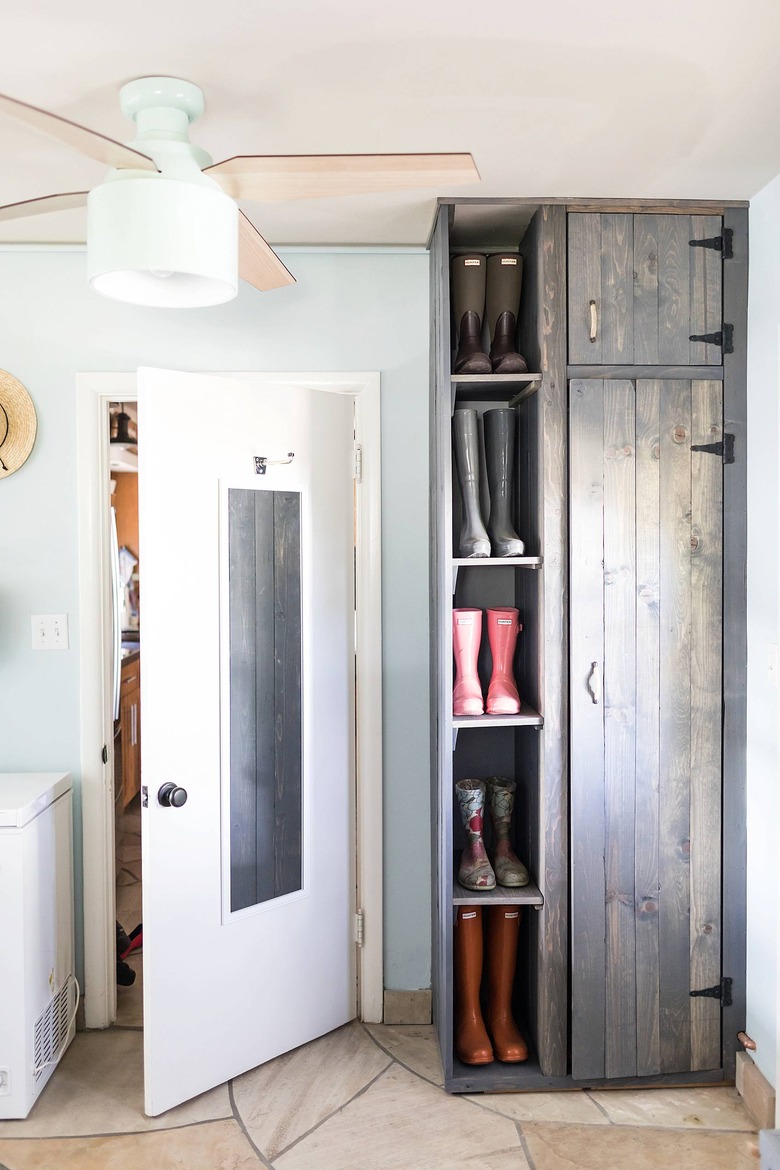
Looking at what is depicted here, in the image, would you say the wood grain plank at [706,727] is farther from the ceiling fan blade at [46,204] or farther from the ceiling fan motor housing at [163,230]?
the ceiling fan blade at [46,204]

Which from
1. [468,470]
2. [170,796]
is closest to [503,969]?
[170,796]

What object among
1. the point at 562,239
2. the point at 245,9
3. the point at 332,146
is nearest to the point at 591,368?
the point at 562,239

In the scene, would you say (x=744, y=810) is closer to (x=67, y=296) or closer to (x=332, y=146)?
(x=332, y=146)

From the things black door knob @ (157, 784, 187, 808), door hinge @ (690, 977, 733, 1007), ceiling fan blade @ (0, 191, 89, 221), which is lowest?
door hinge @ (690, 977, 733, 1007)

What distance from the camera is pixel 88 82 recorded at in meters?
1.72

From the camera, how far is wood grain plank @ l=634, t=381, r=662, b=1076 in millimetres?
2404

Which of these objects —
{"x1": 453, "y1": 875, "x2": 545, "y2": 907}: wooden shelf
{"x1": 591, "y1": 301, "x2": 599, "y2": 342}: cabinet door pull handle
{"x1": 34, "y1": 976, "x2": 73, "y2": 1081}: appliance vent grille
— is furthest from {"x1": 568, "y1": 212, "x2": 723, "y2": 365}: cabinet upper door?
{"x1": 34, "y1": 976, "x2": 73, "y2": 1081}: appliance vent grille

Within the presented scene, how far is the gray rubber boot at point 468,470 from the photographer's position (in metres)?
2.49

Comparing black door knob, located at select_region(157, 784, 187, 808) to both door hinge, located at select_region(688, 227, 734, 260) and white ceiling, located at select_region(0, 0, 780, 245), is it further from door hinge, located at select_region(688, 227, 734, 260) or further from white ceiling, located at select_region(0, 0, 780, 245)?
door hinge, located at select_region(688, 227, 734, 260)

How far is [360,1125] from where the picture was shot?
2.30m

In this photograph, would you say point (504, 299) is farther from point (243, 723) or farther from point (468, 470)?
point (243, 723)

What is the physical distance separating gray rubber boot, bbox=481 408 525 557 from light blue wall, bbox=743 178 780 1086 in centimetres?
66

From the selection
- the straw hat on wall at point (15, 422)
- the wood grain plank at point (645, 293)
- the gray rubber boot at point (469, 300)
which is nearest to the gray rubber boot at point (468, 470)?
the gray rubber boot at point (469, 300)

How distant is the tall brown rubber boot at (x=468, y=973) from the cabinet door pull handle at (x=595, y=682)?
728 millimetres
